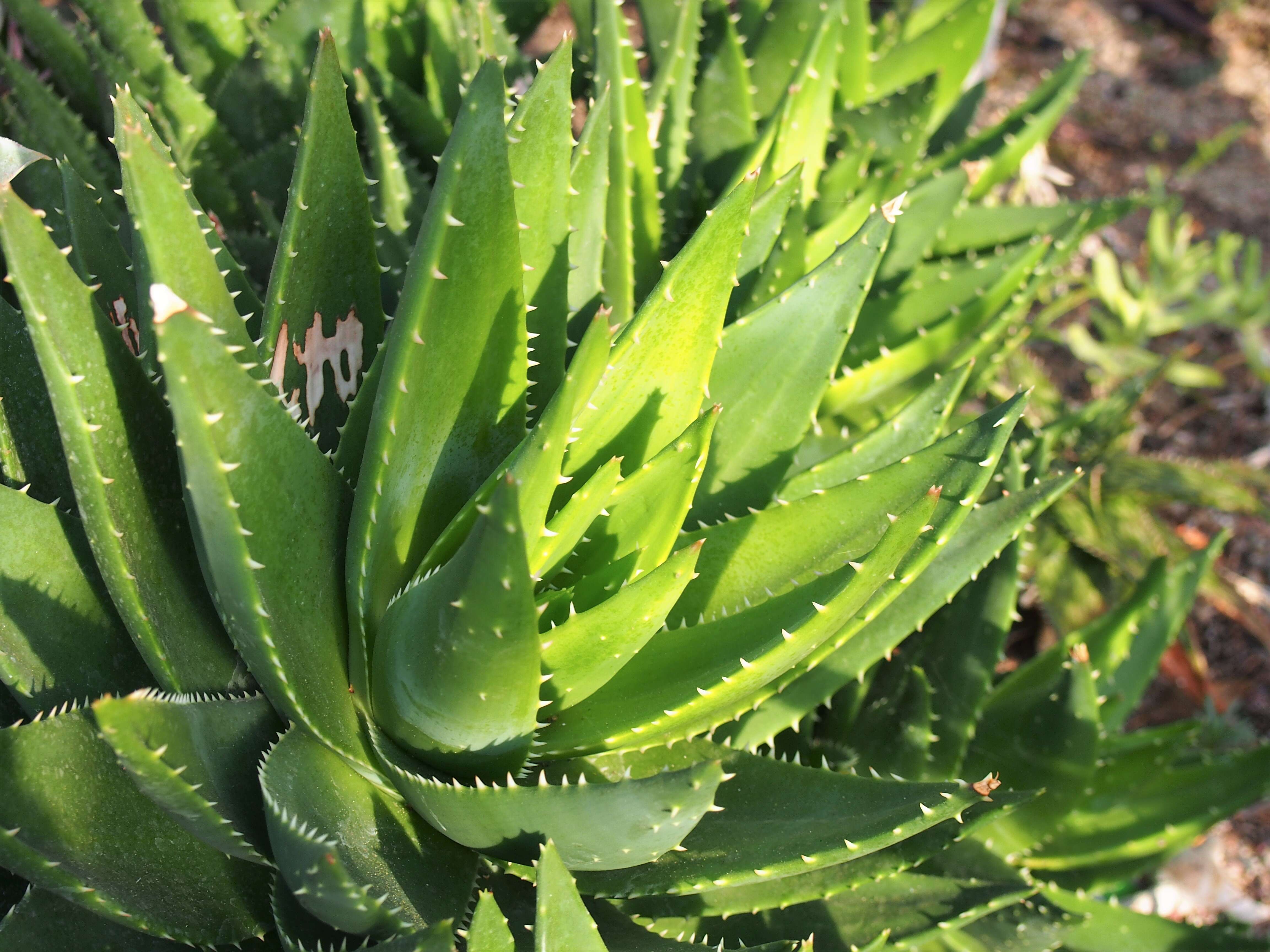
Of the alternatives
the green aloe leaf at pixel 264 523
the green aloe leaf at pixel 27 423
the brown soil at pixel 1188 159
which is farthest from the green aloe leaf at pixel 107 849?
the brown soil at pixel 1188 159

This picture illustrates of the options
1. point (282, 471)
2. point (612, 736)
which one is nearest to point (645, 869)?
point (612, 736)

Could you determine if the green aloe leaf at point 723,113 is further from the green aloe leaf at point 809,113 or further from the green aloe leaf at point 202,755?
the green aloe leaf at point 202,755

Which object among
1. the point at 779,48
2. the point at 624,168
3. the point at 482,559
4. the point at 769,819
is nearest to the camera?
the point at 482,559

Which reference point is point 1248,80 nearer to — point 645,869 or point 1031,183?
point 1031,183

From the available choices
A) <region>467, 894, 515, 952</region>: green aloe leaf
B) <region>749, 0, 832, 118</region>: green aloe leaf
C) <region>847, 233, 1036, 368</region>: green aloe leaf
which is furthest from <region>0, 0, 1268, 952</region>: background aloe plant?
<region>749, 0, 832, 118</region>: green aloe leaf

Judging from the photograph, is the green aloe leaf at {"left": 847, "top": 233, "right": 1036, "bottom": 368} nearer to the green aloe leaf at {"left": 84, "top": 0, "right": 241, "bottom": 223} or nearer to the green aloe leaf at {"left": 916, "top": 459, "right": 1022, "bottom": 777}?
the green aloe leaf at {"left": 916, "top": 459, "right": 1022, "bottom": 777}

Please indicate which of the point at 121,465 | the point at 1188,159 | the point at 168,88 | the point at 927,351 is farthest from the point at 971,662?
the point at 1188,159

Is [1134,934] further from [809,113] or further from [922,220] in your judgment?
[809,113]
